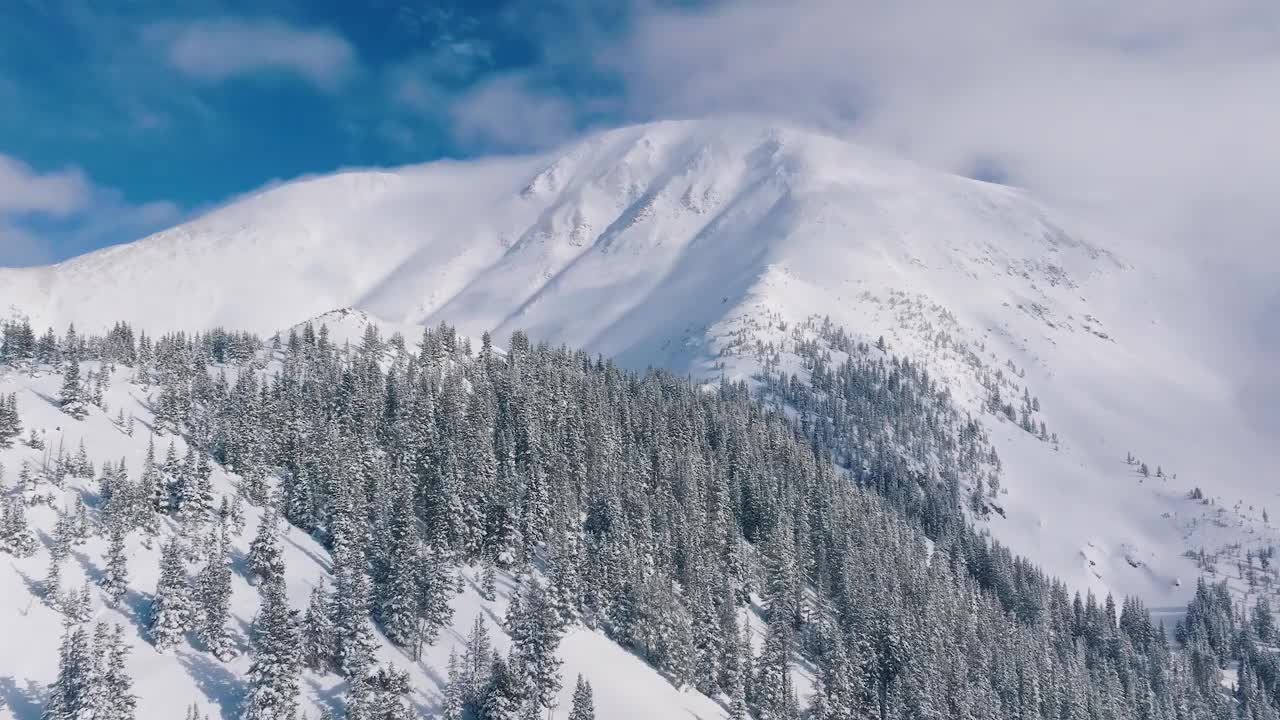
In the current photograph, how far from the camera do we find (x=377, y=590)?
336ft

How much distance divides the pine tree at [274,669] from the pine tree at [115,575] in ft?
51.9

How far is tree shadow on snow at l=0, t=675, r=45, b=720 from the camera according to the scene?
2975 inches

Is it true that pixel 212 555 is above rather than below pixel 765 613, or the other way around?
above

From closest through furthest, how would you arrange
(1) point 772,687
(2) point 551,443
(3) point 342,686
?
(3) point 342,686, (1) point 772,687, (2) point 551,443

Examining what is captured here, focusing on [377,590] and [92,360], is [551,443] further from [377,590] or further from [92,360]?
[92,360]

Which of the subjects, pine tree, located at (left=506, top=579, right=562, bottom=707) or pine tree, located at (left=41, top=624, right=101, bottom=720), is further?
pine tree, located at (left=506, top=579, right=562, bottom=707)

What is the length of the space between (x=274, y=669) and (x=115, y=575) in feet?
72.3

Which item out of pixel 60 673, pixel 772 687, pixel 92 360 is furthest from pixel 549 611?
pixel 92 360

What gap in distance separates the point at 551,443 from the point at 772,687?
54981 millimetres

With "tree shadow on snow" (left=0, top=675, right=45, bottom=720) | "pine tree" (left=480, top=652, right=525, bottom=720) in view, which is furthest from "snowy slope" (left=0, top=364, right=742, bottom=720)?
"pine tree" (left=480, top=652, right=525, bottom=720)

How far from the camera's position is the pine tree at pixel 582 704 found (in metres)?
90.6

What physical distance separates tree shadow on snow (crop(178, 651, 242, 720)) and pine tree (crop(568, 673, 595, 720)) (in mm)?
31220

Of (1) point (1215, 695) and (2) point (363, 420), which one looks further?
(1) point (1215, 695)

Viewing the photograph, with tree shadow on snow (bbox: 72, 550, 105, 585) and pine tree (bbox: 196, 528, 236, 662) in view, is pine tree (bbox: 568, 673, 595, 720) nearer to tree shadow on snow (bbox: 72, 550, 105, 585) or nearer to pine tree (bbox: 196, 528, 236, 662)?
pine tree (bbox: 196, 528, 236, 662)
